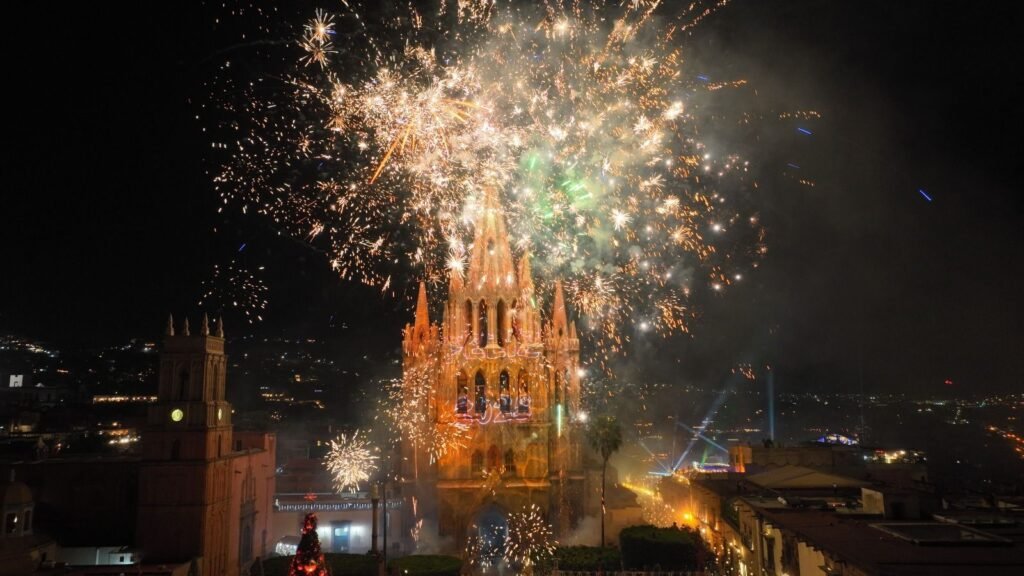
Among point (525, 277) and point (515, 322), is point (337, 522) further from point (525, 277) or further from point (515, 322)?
point (525, 277)

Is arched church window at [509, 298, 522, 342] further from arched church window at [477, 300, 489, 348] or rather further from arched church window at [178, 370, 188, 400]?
arched church window at [178, 370, 188, 400]

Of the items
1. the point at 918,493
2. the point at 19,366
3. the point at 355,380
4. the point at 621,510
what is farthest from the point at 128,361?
Answer: the point at 918,493

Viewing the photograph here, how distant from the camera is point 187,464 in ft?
127

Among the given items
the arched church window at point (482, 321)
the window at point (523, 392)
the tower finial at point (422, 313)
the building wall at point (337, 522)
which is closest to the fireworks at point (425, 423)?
the tower finial at point (422, 313)

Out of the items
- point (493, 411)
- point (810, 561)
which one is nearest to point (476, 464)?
point (493, 411)

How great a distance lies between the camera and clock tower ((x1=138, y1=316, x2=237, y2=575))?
3766 centimetres

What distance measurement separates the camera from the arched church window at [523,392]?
166 ft

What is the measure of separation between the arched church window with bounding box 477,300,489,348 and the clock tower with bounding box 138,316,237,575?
17.6 m

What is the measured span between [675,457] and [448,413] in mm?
75155

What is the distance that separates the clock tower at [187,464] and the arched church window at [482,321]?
17.6 metres

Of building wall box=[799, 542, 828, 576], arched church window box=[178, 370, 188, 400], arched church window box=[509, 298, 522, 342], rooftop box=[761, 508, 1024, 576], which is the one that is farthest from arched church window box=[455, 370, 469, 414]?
building wall box=[799, 542, 828, 576]

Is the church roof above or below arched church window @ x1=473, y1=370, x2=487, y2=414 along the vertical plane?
below

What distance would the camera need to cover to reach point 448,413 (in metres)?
49.6

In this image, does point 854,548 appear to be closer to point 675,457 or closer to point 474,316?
point 474,316
